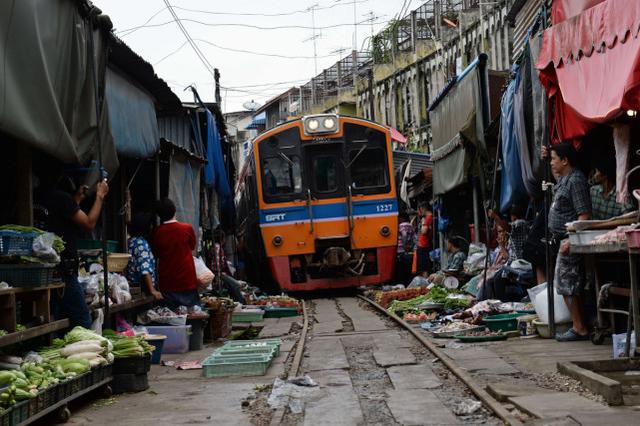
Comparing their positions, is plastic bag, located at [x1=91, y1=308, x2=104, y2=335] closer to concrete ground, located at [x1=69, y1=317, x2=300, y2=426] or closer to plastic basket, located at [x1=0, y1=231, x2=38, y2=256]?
concrete ground, located at [x1=69, y1=317, x2=300, y2=426]

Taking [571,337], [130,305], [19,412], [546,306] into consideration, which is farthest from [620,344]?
[130,305]

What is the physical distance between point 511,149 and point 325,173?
6.52m

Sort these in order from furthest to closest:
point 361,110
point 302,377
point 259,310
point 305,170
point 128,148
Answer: point 361,110 < point 305,170 < point 259,310 < point 128,148 < point 302,377

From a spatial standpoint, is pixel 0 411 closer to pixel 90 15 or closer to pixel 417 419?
pixel 417 419

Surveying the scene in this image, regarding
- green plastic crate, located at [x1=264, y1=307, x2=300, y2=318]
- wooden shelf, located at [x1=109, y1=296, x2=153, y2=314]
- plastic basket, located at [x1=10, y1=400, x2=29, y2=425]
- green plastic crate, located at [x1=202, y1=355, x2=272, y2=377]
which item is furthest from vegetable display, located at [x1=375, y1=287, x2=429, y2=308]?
plastic basket, located at [x1=10, y1=400, x2=29, y2=425]

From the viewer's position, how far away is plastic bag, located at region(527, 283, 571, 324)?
840 centimetres

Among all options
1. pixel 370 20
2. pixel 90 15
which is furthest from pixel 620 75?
pixel 370 20

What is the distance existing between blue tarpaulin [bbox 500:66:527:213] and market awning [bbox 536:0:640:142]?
211 cm

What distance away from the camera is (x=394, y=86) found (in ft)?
105

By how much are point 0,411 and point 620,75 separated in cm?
454

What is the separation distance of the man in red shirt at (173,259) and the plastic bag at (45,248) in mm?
3562

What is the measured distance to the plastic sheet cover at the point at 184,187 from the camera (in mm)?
11344

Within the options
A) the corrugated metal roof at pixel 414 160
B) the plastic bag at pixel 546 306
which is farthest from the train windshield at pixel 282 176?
the plastic bag at pixel 546 306

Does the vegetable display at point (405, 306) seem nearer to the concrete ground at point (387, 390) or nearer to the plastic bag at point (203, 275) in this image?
the concrete ground at point (387, 390)
